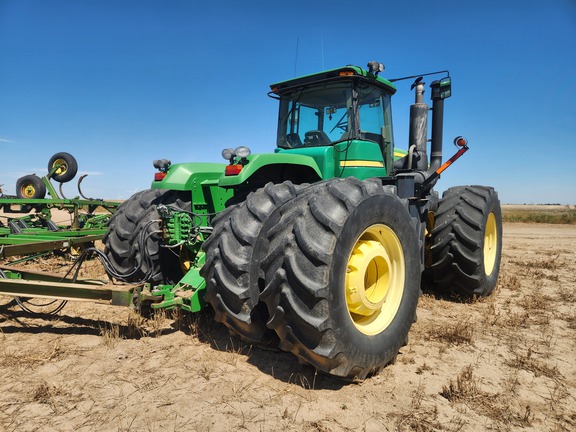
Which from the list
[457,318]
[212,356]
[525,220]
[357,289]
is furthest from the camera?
[525,220]

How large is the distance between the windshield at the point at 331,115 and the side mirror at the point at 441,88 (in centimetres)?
52

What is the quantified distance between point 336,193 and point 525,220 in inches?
911

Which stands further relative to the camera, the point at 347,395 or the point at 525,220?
the point at 525,220

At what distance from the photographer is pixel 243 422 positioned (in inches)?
79.4


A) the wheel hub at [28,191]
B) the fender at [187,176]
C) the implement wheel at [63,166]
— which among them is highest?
the implement wheel at [63,166]

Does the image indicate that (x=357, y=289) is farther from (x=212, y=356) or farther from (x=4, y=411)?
(x=4, y=411)

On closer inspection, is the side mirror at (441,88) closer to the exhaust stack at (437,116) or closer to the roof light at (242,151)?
the exhaust stack at (437,116)

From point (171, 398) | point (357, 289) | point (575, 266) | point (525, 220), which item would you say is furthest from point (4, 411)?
point (525, 220)

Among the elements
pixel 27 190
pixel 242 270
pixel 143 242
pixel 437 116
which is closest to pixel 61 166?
pixel 27 190

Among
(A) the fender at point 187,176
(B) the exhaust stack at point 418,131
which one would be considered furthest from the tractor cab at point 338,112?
(A) the fender at point 187,176

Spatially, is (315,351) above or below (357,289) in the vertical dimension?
below

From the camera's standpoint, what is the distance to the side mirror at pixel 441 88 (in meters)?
4.38

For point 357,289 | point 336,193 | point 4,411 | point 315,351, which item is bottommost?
point 4,411

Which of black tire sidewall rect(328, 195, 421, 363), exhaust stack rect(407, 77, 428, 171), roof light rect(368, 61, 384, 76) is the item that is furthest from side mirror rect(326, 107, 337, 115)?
black tire sidewall rect(328, 195, 421, 363)
